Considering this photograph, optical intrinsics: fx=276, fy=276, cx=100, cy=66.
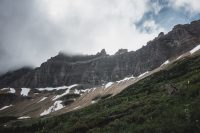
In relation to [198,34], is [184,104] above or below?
below

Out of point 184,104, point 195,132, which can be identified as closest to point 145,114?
point 184,104

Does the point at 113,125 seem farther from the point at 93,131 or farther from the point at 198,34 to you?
the point at 198,34

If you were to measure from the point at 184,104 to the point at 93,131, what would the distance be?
11949mm

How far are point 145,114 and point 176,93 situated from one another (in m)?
8.60

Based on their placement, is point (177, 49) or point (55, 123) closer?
point (55, 123)

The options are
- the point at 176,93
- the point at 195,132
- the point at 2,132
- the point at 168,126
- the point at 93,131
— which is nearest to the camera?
the point at 195,132

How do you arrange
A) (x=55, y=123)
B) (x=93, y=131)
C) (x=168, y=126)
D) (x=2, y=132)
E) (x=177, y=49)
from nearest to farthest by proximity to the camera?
(x=168, y=126) → (x=93, y=131) → (x=55, y=123) → (x=2, y=132) → (x=177, y=49)

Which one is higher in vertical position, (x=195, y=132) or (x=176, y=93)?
(x=176, y=93)

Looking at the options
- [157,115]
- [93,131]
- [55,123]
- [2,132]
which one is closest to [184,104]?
[157,115]

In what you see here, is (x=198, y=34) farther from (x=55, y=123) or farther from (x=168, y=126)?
(x=168, y=126)

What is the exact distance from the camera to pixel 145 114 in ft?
119

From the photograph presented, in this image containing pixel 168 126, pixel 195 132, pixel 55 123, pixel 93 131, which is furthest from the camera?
pixel 55 123

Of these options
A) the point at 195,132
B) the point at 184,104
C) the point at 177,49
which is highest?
the point at 177,49

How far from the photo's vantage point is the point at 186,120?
28.2 m
